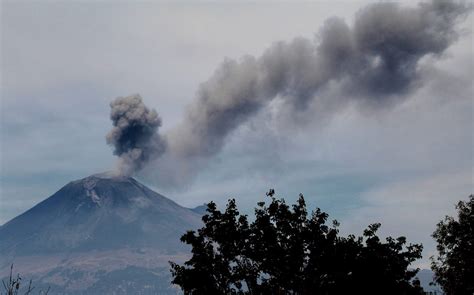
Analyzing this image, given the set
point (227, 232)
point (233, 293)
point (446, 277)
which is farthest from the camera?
point (446, 277)

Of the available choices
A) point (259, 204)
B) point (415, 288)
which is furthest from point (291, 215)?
point (415, 288)

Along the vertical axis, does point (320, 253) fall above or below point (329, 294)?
above

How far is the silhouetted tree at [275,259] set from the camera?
41.6 m

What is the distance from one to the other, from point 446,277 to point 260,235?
62.7ft

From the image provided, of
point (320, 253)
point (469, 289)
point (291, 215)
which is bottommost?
point (469, 289)

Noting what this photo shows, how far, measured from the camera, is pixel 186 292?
137ft

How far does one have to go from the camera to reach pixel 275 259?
1698 inches

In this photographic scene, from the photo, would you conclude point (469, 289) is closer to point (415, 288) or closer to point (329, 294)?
point (415, 288)

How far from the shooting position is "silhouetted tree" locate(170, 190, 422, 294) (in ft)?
137

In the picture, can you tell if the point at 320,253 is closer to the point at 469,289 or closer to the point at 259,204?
the point at 259,204

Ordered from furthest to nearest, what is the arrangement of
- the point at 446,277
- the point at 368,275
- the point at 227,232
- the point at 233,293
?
the point at 446,277, the point at 368,275, the point at 227,232, the point at 233,293

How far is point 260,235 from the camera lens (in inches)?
1720

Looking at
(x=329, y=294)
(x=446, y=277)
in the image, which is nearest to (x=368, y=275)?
(x=329, y=294)

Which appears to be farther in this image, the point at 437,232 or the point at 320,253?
the point at 437,232
